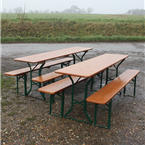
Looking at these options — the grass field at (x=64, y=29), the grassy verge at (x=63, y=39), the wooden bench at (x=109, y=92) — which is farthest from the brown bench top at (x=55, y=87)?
the grass field at (x=64, y=29)

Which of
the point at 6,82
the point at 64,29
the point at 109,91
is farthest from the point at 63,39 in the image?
the point at 109,91

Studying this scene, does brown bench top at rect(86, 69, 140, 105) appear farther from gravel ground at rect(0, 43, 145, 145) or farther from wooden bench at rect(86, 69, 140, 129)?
gravel ground at rect(0, 43, 145, 145)

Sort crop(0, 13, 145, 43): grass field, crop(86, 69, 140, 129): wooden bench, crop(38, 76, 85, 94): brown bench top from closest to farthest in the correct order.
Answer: crop(86, 69, 140, 129): wooden bench, crop(38, 76, 85, 94): brown bench top, crop(0, 13, 145, 43): grass field

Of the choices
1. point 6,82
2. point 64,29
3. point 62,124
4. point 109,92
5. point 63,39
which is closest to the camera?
point 62,124

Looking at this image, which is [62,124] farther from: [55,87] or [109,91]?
[109,91]

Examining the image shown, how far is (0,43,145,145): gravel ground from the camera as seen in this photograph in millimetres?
3117

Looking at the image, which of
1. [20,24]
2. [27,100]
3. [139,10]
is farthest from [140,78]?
[139,10]

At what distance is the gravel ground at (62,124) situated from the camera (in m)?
3.12

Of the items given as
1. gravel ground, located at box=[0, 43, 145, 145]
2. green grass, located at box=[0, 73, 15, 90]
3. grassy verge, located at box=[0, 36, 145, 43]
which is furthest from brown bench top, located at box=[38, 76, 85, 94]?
grassy verge, located at box=[0, 36, 145, 43]

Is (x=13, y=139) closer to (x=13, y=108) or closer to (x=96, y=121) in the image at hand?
(x=13, y=108)

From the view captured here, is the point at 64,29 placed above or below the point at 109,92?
above

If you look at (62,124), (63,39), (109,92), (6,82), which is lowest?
(62,124)

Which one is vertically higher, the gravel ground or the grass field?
the grass field

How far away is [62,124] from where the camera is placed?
358cm
